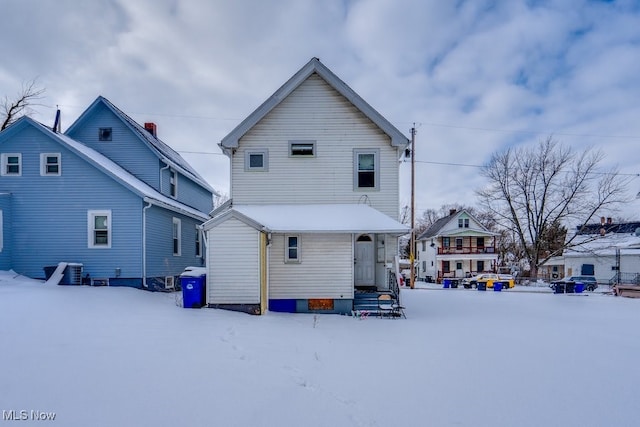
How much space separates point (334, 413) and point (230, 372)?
6.28ft

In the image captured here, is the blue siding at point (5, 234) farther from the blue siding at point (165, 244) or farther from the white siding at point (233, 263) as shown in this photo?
the white siding at point (233, 263)

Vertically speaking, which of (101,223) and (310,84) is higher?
(310,84)

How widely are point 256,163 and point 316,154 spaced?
7.19 ft

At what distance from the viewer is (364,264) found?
41.0 ft

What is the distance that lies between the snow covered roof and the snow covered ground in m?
2.76

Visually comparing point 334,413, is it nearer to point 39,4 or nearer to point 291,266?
point 291,266

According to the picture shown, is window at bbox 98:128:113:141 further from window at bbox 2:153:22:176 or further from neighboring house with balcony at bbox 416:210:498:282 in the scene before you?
neighboring house with balcony at bbox 416:210:498:282

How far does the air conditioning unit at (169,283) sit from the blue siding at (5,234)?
5.56 meters

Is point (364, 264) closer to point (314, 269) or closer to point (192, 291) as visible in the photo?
point (314, 269)

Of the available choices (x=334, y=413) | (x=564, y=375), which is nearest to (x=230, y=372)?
(x=334, y=413)

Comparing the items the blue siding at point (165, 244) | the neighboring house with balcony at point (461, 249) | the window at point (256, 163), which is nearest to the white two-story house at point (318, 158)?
the window at point (256, 163)

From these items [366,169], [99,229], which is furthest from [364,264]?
[99,229]

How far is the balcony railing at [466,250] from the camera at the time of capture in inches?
1602

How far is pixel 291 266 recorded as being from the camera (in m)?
11.2
